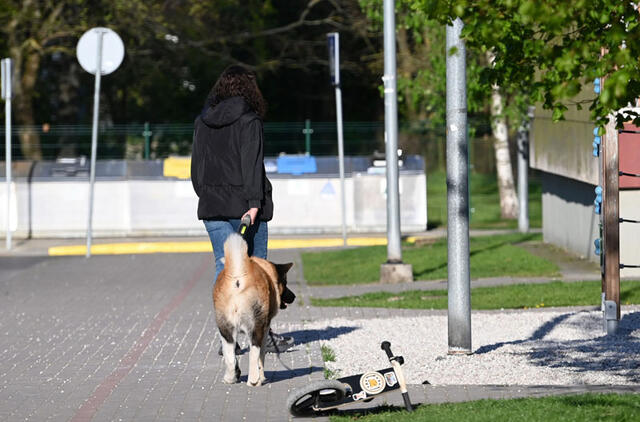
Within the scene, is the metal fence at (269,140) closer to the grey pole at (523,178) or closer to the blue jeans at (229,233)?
the grey pole at (523,178)

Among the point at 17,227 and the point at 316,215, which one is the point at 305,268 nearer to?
Result: the point at 316,215

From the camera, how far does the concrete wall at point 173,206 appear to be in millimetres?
21203

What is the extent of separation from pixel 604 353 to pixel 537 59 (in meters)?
3.27

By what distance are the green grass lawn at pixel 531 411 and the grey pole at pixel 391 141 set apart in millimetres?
7367

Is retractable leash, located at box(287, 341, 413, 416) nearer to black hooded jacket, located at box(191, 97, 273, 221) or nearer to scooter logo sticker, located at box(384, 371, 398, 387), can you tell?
scooter logo sticker, located at box(384, 371, 398, 387)

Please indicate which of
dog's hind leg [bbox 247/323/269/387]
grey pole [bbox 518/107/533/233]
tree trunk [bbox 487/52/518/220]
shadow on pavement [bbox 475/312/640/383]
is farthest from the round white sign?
dog's hind leg [bbox 247/323/269/387]

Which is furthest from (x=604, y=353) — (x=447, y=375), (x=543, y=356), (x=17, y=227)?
(x=17, y=227)

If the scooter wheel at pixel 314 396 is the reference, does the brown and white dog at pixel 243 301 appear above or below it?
above

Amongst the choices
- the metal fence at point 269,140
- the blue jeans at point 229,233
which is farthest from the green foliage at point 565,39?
the metal fence at point 269,140

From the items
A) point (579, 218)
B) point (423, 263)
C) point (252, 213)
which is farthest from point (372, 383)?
point (579, 218)

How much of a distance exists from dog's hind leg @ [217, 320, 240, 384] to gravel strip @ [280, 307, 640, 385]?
78cm

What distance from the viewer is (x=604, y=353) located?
27.7 feet

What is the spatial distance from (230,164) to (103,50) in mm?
10553

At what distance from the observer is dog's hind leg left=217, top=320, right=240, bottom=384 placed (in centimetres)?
716
